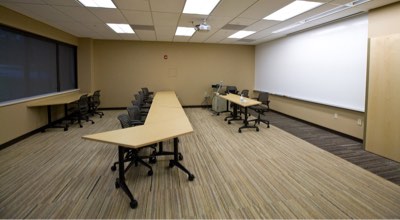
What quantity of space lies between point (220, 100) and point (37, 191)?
19.8ft

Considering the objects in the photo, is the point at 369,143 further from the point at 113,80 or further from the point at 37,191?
the point at 113,80

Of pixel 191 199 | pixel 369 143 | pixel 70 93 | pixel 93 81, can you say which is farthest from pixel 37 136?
pixel 369 143

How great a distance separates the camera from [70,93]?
7.19 m

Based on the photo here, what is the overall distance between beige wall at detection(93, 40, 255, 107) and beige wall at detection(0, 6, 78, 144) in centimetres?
266

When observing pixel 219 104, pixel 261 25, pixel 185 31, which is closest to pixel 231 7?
pixel 261 25

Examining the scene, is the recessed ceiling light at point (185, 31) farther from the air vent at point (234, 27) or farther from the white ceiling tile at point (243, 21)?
the white ceiling tile at point (243, 21)

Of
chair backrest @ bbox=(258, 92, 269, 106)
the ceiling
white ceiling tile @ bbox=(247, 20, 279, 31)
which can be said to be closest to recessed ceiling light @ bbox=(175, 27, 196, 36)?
the ceiling

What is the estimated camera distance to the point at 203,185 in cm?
294

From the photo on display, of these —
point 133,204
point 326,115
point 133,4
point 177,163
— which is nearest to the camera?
point 133,204

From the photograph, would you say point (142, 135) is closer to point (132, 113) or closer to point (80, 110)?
point (132, 113)

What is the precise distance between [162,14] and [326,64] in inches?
160

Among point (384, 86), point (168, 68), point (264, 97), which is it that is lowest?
point (264, 97)

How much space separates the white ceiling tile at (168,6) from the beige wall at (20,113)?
281 cm

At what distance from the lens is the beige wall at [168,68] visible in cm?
856
